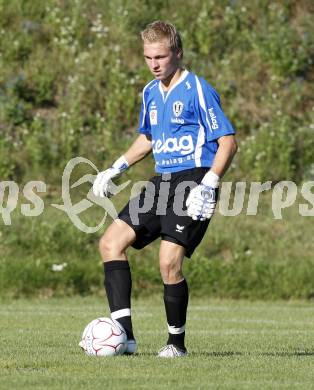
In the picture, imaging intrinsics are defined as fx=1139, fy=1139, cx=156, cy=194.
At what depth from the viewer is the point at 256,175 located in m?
18.8

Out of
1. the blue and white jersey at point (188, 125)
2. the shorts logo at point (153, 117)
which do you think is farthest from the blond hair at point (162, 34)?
the shorts logo at point (153, 117)

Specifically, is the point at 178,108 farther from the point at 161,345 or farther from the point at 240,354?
the point at 161,345

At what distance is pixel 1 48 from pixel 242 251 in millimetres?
6688

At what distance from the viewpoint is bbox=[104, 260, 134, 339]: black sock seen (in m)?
7.91

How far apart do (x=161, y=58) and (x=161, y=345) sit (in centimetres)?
260

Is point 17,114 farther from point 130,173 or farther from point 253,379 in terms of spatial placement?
point 253,379

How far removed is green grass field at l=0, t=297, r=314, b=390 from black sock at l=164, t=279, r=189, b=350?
0.20m

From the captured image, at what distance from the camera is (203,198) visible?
7.47m

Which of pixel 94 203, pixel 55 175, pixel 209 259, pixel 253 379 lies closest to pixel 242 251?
pixel 209 259

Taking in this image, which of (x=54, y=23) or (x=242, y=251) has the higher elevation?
(x=54, y=23)

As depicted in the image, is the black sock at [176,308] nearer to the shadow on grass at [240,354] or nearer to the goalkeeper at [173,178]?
the goalkeeper at [173,178]

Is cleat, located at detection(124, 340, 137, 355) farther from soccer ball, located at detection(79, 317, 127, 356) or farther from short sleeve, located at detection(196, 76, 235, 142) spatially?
short sleeve, located at detection(196, 76, 235, 142)

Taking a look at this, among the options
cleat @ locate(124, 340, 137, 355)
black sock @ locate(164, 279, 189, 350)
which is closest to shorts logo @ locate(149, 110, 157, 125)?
black sock @ locate(164, 279, 189, 350)

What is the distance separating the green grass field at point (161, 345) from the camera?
646 cm
